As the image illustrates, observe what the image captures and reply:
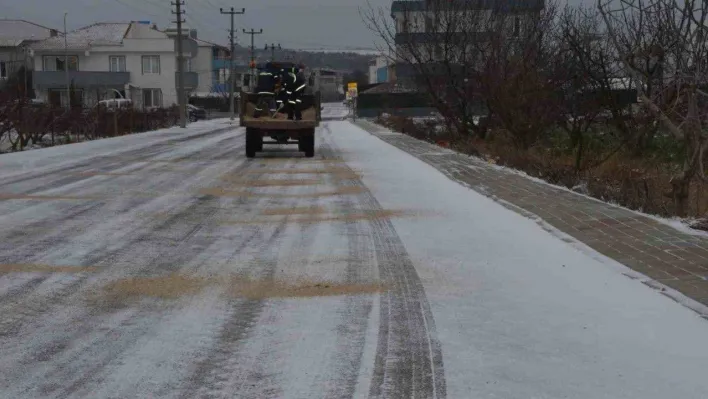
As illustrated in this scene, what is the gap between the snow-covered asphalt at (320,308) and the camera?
5.09 meters

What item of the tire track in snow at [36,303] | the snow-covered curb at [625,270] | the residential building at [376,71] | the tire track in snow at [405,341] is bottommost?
the tire track in snow at [36,303]

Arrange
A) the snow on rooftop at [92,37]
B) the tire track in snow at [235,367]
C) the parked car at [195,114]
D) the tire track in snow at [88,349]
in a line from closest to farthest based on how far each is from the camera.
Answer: the tire track in snow at [235,367] < the tire track in snow at [88,349] < the parked car at [195,114] < the snow on rooftop at [92,37]

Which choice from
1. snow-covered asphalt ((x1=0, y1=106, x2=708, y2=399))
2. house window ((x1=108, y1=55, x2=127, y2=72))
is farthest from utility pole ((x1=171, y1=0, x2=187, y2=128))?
snow-covered asphalt ((x1=0, y1=106, x2=708, y2=399))

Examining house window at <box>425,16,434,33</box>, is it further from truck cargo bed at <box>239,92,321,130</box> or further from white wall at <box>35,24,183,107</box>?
white wall at <box>35,24,183,107</box>

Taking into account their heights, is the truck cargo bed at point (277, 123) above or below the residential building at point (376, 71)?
below

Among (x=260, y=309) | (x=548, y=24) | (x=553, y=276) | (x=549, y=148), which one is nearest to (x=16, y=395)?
(x=260, y=309)

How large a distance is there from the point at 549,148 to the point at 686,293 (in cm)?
1698

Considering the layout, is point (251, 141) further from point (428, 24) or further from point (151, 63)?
point (151, 63)

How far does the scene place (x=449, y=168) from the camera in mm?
18297

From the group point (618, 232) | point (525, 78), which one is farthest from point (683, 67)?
point (525, 78)

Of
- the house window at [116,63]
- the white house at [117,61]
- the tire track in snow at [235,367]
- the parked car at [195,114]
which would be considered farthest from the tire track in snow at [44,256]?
the house window at [116,63]

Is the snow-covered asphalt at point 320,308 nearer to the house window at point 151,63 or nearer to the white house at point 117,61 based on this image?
the white house at point 117,61

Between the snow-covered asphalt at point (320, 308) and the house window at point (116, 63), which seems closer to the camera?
the snow-covered asphalt at point (320, 308)

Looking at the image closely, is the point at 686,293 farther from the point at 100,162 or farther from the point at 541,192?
the point at 100,162
